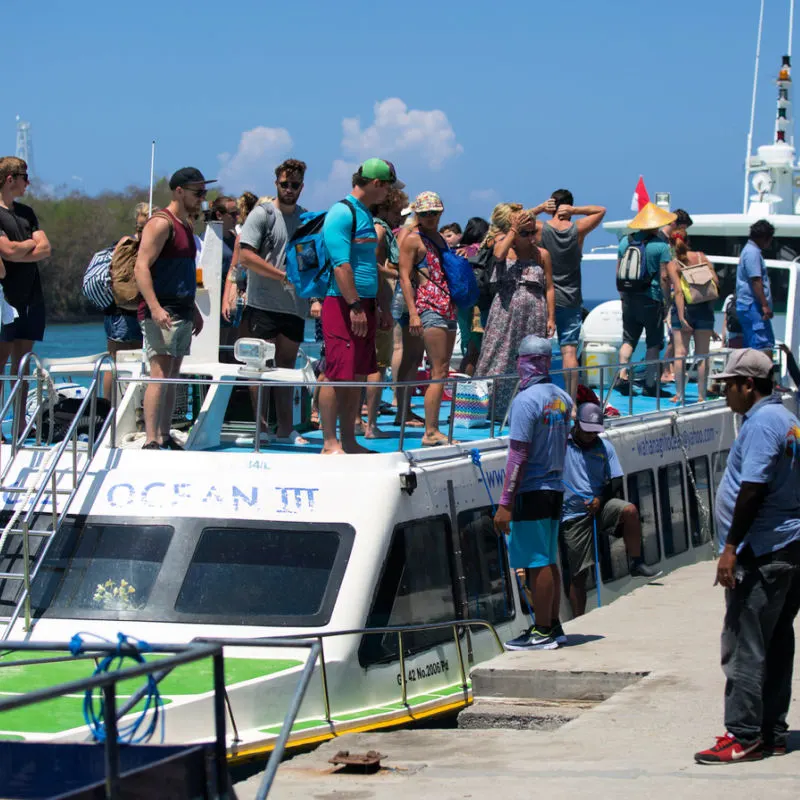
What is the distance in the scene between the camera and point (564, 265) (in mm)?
11898

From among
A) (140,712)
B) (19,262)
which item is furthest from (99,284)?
(140,712)

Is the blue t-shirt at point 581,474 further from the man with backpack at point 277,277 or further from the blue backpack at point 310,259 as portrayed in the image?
the blue backpack at point 310,259

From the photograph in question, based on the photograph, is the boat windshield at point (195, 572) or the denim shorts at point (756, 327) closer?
the boat windshield at point (195, 572)

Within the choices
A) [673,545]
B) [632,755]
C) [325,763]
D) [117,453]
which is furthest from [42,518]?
[673,545]

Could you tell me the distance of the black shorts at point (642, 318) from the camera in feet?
44.7

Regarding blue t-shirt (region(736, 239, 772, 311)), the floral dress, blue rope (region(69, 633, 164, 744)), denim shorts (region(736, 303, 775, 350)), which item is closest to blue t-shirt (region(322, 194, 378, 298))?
the floral dress

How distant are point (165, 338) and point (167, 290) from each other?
0.29 m

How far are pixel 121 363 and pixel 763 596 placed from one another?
502 centimetres

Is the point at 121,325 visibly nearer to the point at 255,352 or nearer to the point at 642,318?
the point at 255,352

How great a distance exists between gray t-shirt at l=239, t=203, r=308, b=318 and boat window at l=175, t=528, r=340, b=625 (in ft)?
7.89

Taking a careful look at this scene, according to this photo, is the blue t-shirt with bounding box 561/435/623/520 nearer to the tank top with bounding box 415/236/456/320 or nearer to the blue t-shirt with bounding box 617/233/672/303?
the tank top with bounding box 415/236/456/320

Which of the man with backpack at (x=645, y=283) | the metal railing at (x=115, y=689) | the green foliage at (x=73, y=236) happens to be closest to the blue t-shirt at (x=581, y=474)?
the man with backpack at (x=645, y=283)

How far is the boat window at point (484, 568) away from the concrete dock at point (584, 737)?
0.48 m

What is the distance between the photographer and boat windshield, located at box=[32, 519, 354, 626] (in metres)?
7.44
